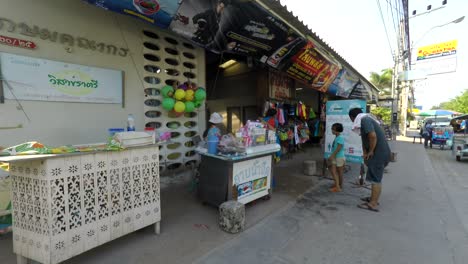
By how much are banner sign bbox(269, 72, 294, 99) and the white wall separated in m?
4.47

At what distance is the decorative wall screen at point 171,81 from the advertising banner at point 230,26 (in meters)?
1.14

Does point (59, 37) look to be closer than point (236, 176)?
Yes

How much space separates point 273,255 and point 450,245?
7.75 ft

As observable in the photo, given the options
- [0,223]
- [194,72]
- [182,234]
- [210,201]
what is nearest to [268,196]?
[210,201]

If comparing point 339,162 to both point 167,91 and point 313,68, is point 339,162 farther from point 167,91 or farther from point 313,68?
point 167,91

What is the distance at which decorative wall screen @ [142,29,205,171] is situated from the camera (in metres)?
4.60

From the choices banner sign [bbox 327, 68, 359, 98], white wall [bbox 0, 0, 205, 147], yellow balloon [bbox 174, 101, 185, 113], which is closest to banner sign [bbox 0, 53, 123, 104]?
white wall [bbox 0, 0, 205, 147]

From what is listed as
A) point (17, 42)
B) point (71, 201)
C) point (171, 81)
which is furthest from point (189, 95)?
point (71, 201)

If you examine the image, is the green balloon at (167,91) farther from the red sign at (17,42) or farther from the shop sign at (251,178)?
the shop sign at (251,178)

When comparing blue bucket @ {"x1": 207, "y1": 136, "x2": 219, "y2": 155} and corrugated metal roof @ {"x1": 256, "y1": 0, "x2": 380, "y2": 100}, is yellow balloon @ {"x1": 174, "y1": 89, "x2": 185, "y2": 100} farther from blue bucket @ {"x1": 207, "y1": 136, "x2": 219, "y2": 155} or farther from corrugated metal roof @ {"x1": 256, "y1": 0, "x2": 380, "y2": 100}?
corrugated metal roof @ {"x1": 256, "y1": 0, "x2": 380, "y2": 100}

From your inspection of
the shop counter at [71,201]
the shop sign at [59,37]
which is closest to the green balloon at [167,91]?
the shop sign at [59,37]

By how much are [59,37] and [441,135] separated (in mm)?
17558

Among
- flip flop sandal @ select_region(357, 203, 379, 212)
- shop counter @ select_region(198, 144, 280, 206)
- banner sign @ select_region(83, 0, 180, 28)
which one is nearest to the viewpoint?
banner sign @ select_region(83, 0, 180, 28)

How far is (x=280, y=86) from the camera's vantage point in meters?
8.32
